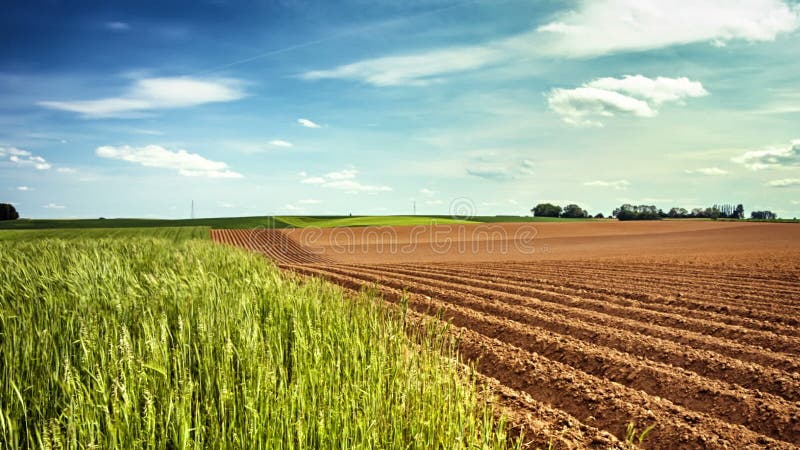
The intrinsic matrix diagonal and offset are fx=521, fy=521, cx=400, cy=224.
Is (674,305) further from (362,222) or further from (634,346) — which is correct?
(362,222)

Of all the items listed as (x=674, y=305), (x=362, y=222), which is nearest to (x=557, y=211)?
(x=362, y=222)

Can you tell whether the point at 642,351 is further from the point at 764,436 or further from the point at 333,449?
the point at 333,449

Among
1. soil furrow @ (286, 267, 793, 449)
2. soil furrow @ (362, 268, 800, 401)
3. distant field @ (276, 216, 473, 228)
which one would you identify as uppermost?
distant field @ (276, 216, 473, 228)

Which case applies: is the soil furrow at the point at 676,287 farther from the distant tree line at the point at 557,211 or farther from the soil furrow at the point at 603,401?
the distant tree line at the point at 557,211

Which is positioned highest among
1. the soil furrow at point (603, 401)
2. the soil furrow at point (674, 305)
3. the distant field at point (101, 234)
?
the distant field at point (101, 234)

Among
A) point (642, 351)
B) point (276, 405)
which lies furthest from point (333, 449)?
point (642, 351)

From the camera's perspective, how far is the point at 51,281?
24.7 ft

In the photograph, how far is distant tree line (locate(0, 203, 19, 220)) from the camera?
78.2 metres

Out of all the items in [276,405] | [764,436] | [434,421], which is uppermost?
[276,405]

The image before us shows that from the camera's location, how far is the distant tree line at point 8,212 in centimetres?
7825

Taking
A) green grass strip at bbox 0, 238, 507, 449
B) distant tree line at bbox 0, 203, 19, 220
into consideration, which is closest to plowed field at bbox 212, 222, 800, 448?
green grass strip at bbox 0, 238, 507, 449

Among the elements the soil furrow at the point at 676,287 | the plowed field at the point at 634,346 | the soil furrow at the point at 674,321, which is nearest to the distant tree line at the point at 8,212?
the plowed field at the point at 634,346

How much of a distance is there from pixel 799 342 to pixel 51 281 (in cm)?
1055

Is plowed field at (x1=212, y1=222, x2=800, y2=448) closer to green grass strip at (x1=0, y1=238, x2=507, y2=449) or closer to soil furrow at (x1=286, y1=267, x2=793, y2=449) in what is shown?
soil furrow at (x1=286, y1=267, x2=793, y2=449)
